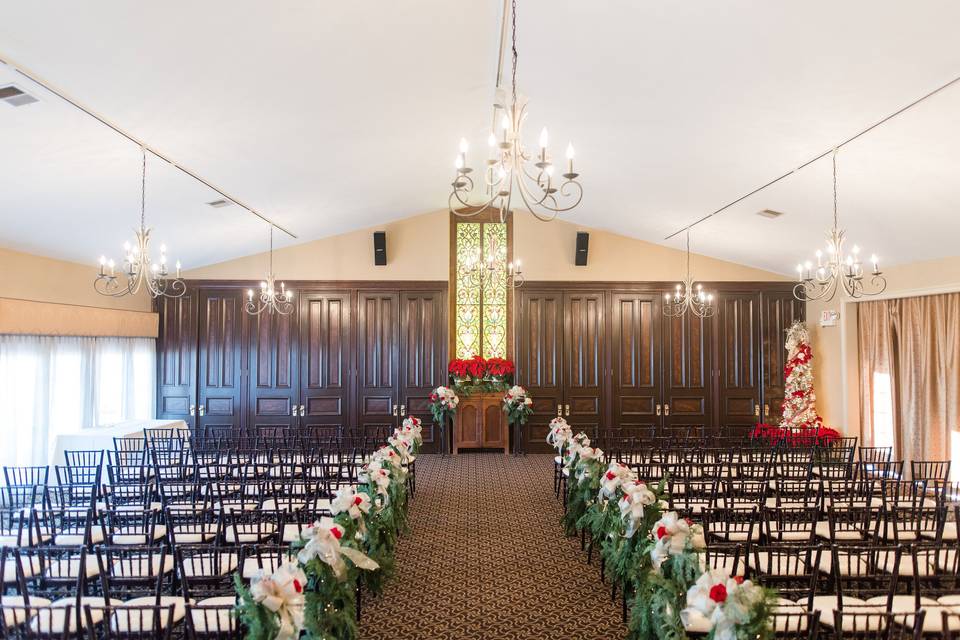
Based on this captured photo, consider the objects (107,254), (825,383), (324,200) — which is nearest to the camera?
(107,254)

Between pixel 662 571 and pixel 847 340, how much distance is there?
9.89m

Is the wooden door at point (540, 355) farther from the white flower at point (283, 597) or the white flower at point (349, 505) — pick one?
the white flower at point (283, 597)

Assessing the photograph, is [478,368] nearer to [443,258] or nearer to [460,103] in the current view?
[443,258]

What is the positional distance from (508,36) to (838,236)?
166 inches

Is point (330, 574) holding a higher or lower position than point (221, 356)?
lower

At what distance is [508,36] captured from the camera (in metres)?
6.50

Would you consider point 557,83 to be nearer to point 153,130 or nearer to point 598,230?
point 153,130

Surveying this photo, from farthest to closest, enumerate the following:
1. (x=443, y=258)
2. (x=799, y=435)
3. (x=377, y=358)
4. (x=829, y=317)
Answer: (x=443, y=258)
(x=377, y=358)
(x=829, y=317)
(x=799, y=435)

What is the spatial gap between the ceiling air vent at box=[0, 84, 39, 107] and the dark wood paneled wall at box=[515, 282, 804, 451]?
9909 millimetres

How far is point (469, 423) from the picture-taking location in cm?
1323

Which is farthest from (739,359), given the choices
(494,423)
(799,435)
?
(494,423)

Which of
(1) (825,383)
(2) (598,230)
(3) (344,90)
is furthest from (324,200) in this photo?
(1) (825,383)

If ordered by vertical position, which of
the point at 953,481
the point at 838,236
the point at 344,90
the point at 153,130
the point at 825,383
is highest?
the point at 344,90

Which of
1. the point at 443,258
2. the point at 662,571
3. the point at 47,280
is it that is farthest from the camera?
the point at 443,258
